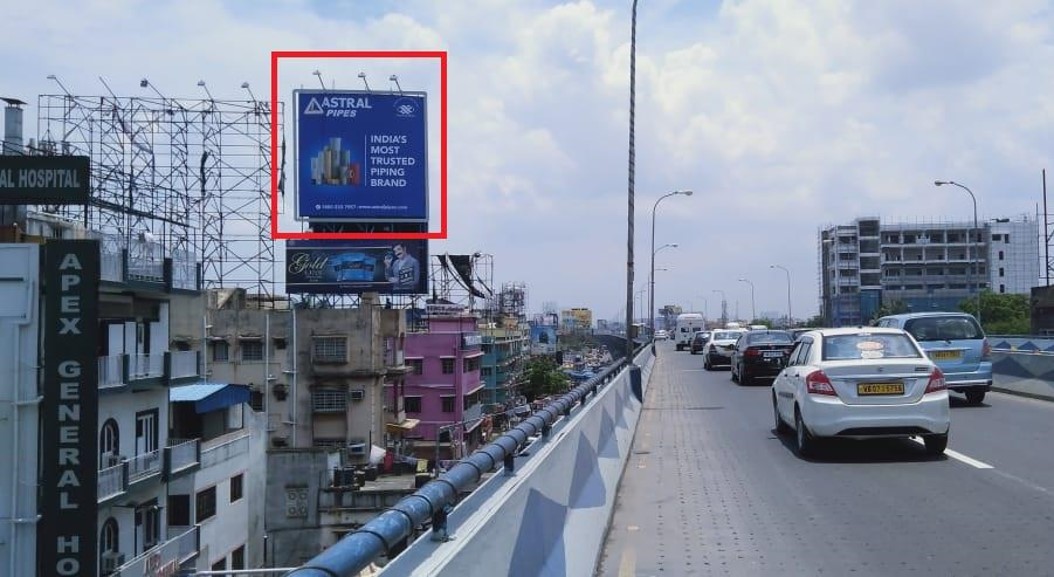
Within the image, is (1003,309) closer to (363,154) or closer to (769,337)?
(363,154)

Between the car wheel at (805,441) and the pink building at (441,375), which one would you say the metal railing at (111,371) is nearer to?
the car wheel at (805,441)

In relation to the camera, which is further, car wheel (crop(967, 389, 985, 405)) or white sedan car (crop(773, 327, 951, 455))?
car wheel (crop(967, 389, 985, 405))

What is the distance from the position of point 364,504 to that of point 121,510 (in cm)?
1274

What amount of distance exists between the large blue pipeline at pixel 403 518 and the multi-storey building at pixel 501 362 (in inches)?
2385

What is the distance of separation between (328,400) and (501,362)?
26006 mm

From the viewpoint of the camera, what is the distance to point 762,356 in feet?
85.9

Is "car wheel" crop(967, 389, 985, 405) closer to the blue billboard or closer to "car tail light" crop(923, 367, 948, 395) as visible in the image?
"car tail light" crop(923, 367, 948, 395)

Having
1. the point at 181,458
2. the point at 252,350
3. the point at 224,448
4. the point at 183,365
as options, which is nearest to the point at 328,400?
the point at 252,350

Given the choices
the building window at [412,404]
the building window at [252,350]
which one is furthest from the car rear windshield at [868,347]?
the building window at [412,404]

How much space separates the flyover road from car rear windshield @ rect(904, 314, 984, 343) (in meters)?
3.16

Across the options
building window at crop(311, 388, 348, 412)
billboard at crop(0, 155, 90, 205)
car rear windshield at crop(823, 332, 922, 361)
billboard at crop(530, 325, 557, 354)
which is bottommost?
building window at crop(311, 388, 348, 412)

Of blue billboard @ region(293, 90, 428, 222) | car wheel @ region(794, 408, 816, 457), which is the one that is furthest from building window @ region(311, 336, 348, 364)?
car wheel @ region(794, 408, 816, 457)

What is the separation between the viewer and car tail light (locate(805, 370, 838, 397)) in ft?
37.5

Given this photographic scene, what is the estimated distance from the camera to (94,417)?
2867cm
